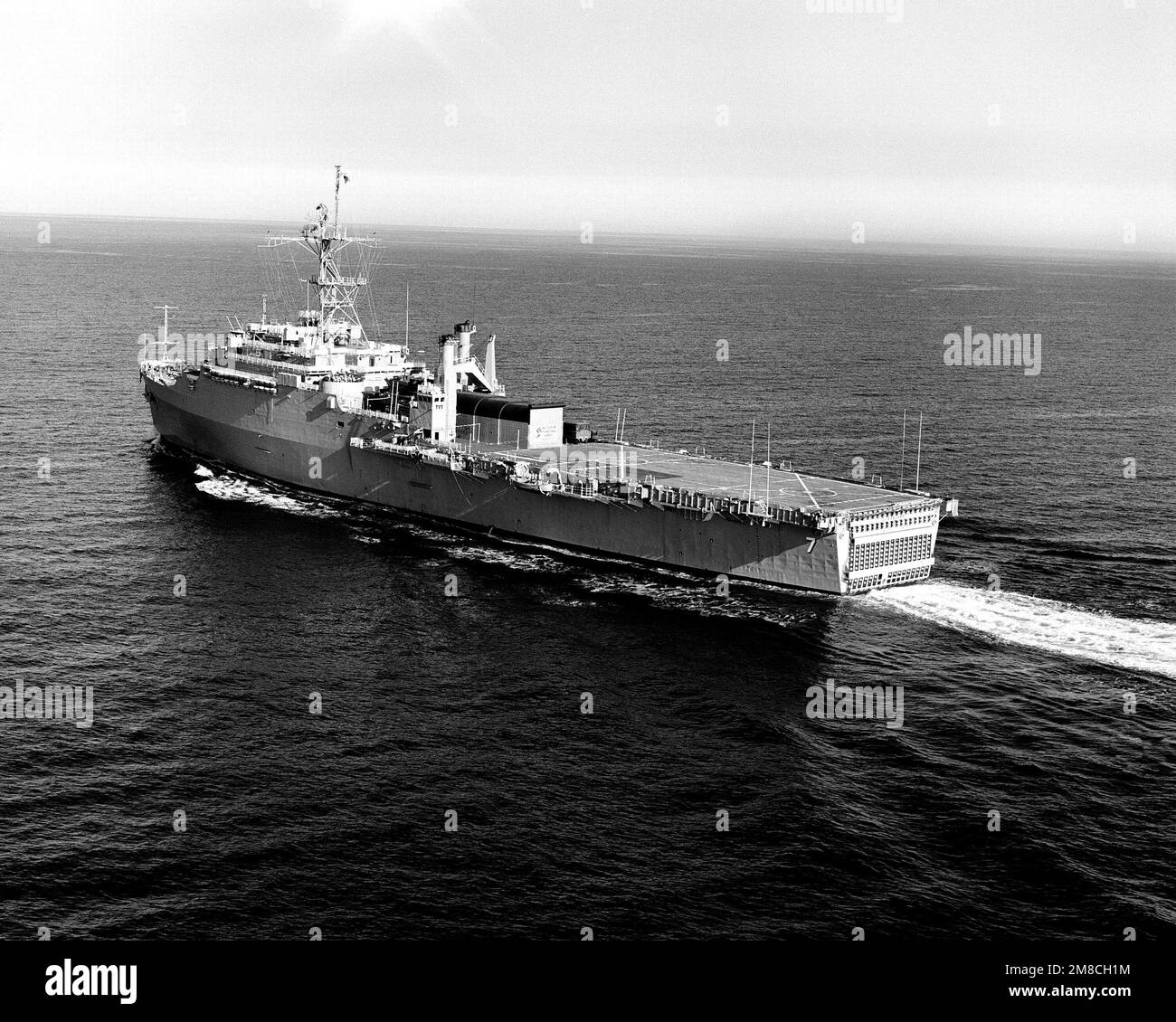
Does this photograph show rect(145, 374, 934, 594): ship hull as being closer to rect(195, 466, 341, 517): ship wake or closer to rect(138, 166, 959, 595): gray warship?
rect(138, 166, 959, 595): gray warship

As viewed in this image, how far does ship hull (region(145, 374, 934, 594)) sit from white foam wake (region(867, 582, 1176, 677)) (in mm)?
3780

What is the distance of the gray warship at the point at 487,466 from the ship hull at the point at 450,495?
92 millimetres

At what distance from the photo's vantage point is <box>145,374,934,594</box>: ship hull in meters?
55.7

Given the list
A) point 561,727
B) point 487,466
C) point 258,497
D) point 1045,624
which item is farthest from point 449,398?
point 1045,624

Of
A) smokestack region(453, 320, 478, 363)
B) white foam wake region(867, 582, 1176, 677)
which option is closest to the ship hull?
white foam wake region(867, 582, 1176, 677)

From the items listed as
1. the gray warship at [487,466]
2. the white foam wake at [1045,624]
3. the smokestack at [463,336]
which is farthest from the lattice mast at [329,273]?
the white foam wake at [1045,624]

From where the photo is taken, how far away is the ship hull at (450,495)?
2192 inches

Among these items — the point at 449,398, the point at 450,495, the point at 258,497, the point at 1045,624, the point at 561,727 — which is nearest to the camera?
the point at 561,727

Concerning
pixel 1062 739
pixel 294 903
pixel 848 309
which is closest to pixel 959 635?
pixel 1062 739

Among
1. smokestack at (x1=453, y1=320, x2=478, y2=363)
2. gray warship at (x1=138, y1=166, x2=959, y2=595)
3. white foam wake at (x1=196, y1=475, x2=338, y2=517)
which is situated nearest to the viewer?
gray warship at (x1=138, y1=166, x2=959, y2=595)

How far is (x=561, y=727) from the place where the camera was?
41.4 metres

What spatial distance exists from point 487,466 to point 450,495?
12.0 feet

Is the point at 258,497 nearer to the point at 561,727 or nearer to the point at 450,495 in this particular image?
the point at 450,495

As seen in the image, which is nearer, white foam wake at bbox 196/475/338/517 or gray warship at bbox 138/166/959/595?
gray warship at bbox 138/166/959/595
